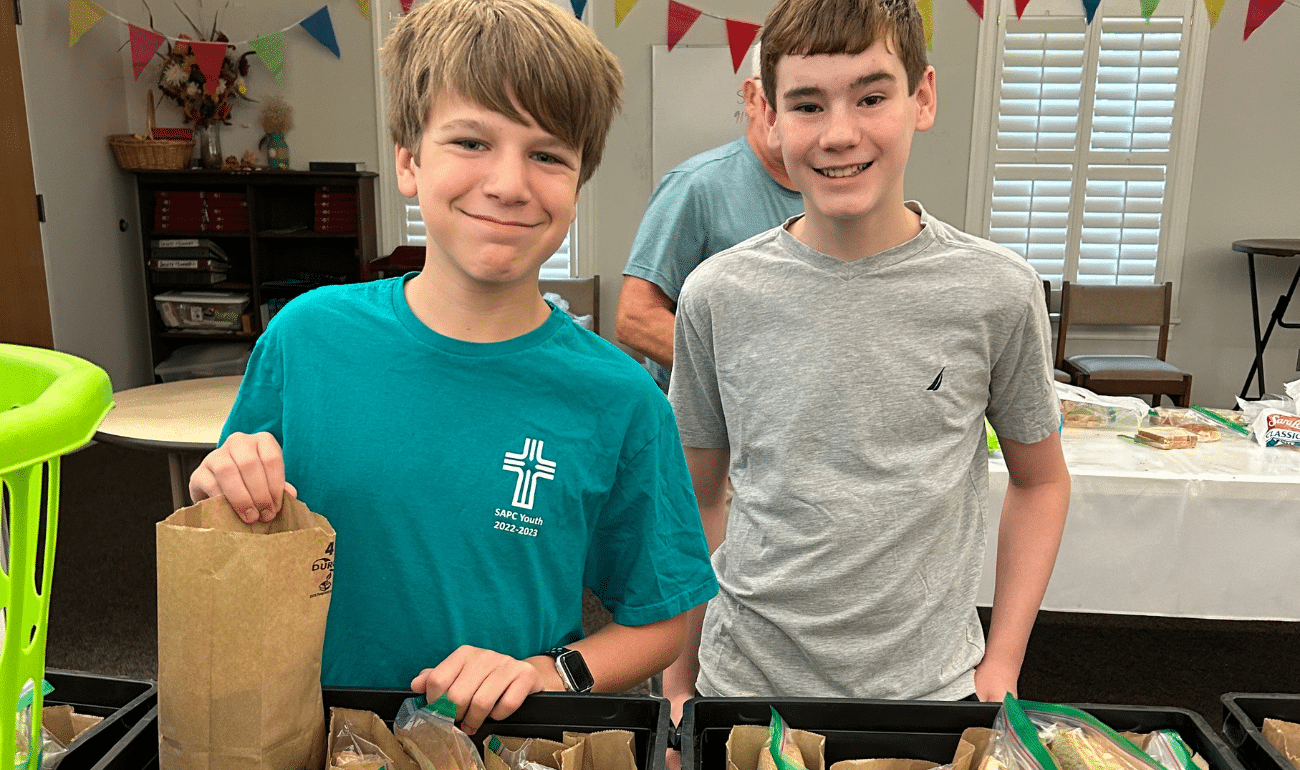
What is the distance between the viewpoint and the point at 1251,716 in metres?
0.67

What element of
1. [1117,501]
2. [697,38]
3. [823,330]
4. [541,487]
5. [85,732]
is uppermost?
[697,38]

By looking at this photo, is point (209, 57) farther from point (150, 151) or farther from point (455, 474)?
point (455, 474)

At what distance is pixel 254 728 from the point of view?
556 mm

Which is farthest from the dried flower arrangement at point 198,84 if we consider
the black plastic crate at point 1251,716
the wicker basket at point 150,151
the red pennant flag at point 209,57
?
the black plastic crate at point 1251,716

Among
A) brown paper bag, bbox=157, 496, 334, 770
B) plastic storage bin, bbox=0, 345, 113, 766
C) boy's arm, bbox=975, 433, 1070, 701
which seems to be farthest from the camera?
boy's arm, bbox=975, 433, 1070, 701

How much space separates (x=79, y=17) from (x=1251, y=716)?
591cm

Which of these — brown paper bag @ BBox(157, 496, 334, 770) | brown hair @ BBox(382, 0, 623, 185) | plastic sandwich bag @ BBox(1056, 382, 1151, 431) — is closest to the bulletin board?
plastic sandwich bag @ BBox(1056, 382, 1151, 431)

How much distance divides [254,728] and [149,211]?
18.3 feet

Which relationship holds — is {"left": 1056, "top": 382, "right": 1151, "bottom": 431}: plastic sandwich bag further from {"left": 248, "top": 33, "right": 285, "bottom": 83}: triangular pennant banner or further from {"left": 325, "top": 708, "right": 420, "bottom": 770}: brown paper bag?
{"left": 248, "top": 33, "right": 285, "bottom": 83}: triangular pennant banner

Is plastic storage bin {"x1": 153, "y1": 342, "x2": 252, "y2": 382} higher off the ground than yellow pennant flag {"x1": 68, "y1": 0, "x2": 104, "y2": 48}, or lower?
lower

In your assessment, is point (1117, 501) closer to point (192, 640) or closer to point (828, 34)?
point (828, 34)

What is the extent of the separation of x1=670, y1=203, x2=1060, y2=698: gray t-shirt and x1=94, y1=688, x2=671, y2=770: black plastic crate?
430 millimetres

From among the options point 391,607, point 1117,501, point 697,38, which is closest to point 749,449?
point 391,607

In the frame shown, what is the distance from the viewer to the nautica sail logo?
0.79 m
